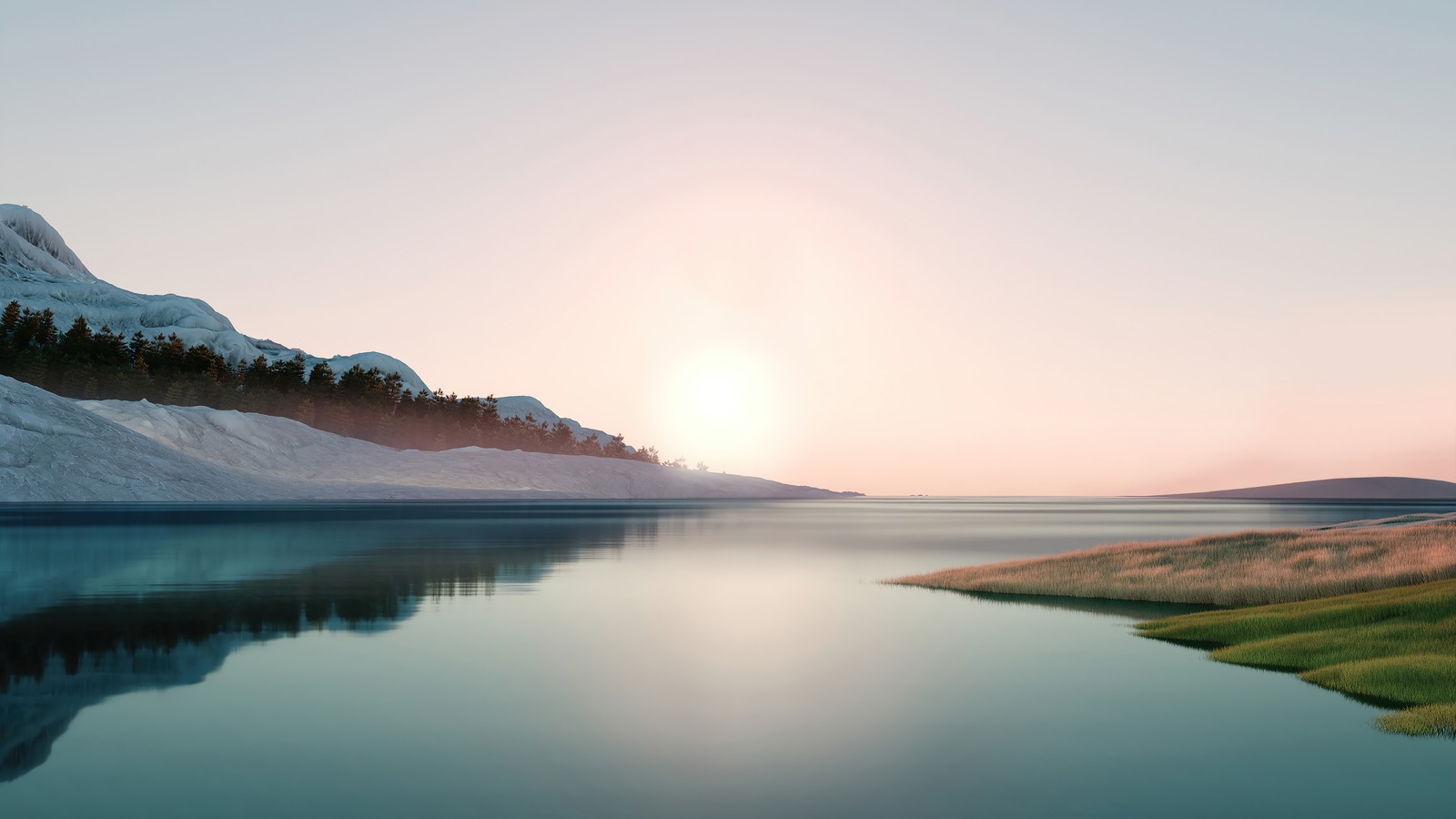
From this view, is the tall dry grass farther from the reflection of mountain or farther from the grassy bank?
the reflection of mountain

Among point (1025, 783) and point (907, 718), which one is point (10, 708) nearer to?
point (907, 718)

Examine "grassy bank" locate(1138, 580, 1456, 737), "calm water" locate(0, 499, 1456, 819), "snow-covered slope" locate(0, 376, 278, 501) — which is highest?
"snow-covered slope" locate(0, 376, 278, 501)

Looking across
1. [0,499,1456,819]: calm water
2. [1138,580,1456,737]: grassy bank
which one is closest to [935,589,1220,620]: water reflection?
[0,499,1456,819]: calm water

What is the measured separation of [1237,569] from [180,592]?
4507 centimetres

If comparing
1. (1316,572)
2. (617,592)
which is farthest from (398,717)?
(1316,572)

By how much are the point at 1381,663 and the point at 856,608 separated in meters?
19.8

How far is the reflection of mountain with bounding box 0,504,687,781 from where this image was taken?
2361 centimetres

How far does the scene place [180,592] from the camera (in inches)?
1677

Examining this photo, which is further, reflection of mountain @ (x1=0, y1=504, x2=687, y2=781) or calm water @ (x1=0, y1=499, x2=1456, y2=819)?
reflection of mountain @ (x1=0, y1=504, x2=687, y2=781)

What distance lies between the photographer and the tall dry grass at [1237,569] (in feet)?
124

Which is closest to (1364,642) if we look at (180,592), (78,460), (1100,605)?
(1100,605)

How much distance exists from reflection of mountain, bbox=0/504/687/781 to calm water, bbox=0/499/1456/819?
22cm

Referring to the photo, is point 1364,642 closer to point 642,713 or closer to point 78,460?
point 642,713

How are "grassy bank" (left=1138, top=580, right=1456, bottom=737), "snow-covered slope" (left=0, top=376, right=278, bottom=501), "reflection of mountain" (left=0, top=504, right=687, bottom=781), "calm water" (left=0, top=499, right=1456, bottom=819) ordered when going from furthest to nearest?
1. "snow-covered slope" (left=0, top=376, right=278, bottom=501)
2. "reflection of mountain" (left=0, top=504, right=687, bottom=781)
3. "grassy bank" (left=1138, top=580, right=1456, bottom=737)
4. "calm water" (left=0, top=499, right=1456, bottom=819)
